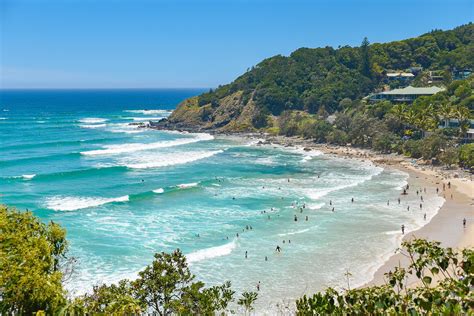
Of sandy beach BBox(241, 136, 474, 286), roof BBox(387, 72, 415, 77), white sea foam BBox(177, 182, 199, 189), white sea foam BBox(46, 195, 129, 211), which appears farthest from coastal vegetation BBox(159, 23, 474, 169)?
white sea foam BBox(46, 195, 129, 211)

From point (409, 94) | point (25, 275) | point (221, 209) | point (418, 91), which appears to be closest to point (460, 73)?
point (418, 91)

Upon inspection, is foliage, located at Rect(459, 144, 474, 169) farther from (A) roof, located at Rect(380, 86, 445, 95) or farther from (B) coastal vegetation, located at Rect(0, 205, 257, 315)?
(B) coastal vegetation, located at Rect(0, 205, 257, 315)

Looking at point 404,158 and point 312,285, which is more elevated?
point 404,158

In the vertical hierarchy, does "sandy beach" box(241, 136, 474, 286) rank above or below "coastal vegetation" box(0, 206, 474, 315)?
below

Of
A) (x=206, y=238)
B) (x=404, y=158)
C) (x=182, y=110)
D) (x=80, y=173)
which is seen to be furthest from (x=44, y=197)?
(x=182, y=110)

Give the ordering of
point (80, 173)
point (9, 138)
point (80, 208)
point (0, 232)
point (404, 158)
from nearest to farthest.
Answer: point (0, 232), point (80, 208), point (80, 173), point (404, 158), point (9, 138)

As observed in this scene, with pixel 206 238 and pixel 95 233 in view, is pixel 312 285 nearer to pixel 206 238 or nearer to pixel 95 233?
pixel 206 238

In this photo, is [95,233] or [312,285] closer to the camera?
[312,285]
